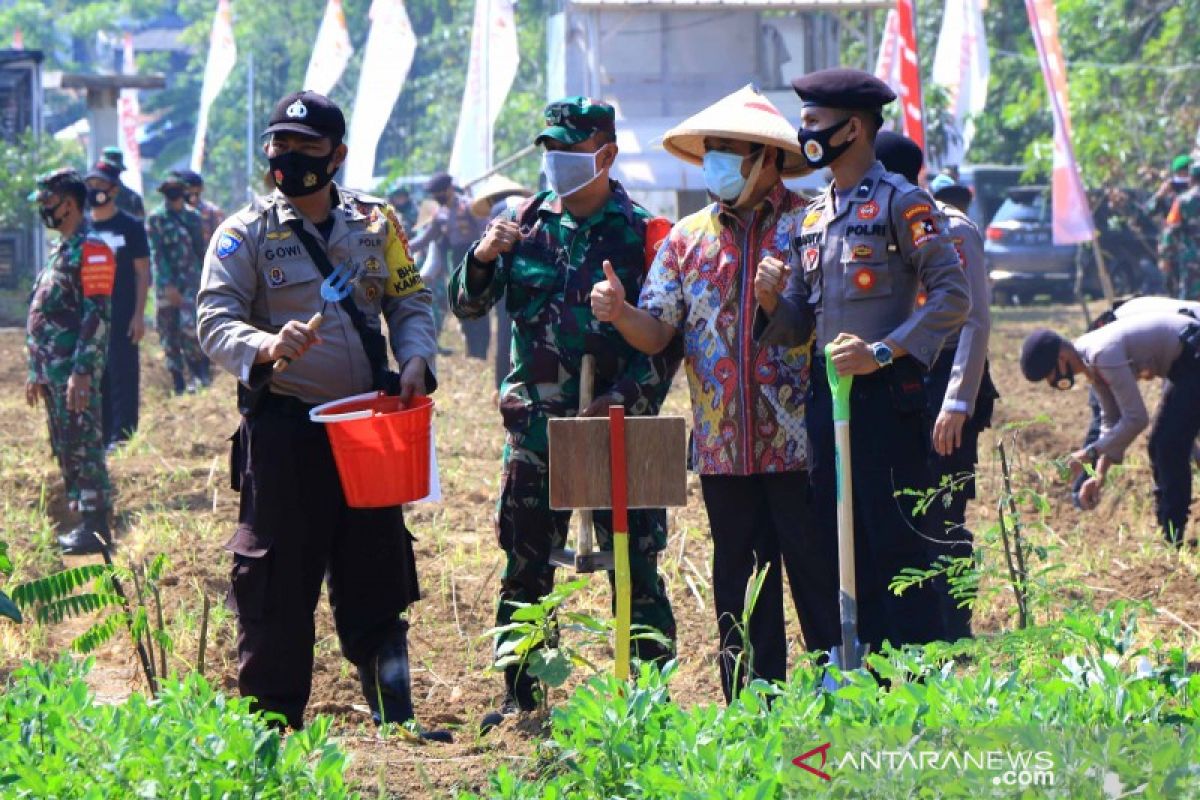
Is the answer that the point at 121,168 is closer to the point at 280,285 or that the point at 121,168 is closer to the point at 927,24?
the point at 280,285

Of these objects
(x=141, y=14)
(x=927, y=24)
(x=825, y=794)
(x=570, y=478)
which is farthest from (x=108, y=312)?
(x=141, y=14)

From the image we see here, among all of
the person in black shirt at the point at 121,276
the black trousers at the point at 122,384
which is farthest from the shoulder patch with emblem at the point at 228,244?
the black trousers at the point at 122,384

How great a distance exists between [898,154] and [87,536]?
5215 mm

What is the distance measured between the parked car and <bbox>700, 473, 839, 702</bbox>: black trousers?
21.7m

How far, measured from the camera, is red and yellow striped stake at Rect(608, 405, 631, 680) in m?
5.24

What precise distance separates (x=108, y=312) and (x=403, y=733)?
15.9 feet

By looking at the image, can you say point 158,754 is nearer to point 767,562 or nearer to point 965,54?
point 767,562

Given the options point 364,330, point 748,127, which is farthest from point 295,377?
point 748,127

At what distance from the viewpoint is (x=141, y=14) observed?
67.4 meters

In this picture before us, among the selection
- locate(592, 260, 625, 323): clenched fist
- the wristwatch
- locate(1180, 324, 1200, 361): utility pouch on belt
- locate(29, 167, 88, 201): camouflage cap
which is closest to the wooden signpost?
locate(592, 260, 625, 323): clenched fist

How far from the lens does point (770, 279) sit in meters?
5.38

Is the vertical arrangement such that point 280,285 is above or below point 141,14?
below

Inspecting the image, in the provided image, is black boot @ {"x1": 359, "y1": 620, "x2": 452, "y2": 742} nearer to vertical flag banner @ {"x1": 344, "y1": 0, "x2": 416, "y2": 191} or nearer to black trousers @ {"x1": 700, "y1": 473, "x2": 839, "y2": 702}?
black trousers @ {"x1": 700, "y1": 473, "x2": 839, "y2": 702}

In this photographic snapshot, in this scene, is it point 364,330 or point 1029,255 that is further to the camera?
point 1029,255
